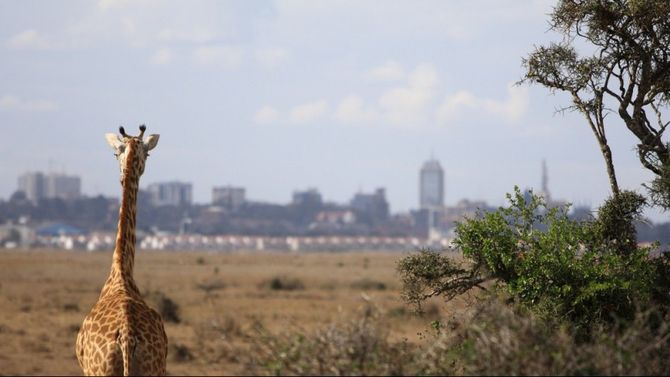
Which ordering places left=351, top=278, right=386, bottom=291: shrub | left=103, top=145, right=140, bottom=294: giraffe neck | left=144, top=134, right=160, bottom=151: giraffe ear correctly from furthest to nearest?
1. left=351, top=278, right=386, bottom=291: shrub
2. left=144, top=134, right=160, bottom=151: giraffe ear
3. left=103, top=145, right=140, bottom=294: giraffe neck

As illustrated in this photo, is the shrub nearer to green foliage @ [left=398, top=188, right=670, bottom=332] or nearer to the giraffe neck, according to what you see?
green foliage @ [left=398, top=188, right=670, bottom=332]

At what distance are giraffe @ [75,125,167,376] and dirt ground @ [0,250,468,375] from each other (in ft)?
1.94

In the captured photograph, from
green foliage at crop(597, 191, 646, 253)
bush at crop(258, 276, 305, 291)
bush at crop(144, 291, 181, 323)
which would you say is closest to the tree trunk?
green foliage at crop(597, 191, 646, 253)

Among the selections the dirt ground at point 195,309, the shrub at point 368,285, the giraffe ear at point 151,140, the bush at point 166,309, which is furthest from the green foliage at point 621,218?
the shrub at point 368,285

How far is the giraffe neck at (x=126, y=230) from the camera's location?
1148 cm

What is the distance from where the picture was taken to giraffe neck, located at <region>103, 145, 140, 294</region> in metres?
11.5

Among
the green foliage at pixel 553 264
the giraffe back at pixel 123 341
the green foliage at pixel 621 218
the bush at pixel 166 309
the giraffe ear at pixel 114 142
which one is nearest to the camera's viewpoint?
the giraffe back at pixel 123 341

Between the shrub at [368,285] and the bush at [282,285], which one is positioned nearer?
the bush at [282,285]

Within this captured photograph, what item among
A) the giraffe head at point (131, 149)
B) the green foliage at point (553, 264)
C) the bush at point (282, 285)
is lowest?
the bush at point (282, 285)

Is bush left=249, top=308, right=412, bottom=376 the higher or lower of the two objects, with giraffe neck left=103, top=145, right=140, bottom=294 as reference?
lower

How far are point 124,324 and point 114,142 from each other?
2317 mm

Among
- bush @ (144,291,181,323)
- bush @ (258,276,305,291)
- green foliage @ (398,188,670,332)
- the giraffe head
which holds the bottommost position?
bush @ (144,291,181,323)

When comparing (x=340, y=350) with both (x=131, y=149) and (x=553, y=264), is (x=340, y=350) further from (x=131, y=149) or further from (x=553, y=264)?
(x=553, y=264)

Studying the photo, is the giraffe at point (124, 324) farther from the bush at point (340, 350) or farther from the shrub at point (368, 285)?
the shrub at point (368, 285)
